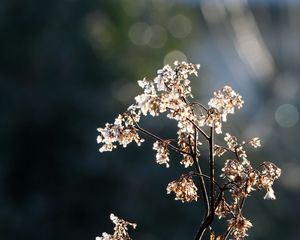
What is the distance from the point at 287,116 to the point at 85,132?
10.1 m

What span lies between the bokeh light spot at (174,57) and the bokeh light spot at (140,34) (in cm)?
48

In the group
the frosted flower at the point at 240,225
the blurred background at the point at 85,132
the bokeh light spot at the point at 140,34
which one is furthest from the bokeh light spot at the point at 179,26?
the frosted flower at the point at 240,225

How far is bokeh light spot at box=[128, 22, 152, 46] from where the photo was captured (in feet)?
53.6

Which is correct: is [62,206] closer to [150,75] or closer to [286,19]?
[150,75]

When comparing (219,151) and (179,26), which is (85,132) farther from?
(219,151)

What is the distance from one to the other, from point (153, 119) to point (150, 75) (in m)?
1.79

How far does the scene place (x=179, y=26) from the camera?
60.1 feet

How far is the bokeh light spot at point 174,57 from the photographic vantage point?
1641cm

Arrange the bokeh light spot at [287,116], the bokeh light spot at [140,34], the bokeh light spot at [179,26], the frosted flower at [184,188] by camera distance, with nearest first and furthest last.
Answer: the frosted flower at [184,188] → the bokeh light spot at [140,34] → the bokeh light spot at [179,26] → the bokeh light spot at [287,116]

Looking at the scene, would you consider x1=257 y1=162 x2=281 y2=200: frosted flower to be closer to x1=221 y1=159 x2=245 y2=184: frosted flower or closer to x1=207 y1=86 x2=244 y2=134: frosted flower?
x1=221 y1=159 x2=245 y2=184: frosted flower

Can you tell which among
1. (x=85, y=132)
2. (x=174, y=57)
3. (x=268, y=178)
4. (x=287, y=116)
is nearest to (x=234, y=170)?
(x=268, y=178)

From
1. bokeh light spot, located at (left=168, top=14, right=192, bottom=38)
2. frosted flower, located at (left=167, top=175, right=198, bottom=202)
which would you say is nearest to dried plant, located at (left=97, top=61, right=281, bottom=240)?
frosted flower, located at (left=167, top=175, right=198, bottom=202)

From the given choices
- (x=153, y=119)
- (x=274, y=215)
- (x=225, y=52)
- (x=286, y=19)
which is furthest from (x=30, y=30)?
(x=286, y=19)

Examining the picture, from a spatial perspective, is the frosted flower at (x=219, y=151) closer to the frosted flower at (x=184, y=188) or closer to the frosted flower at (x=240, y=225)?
the frosted flower at (x=184, y=188)
